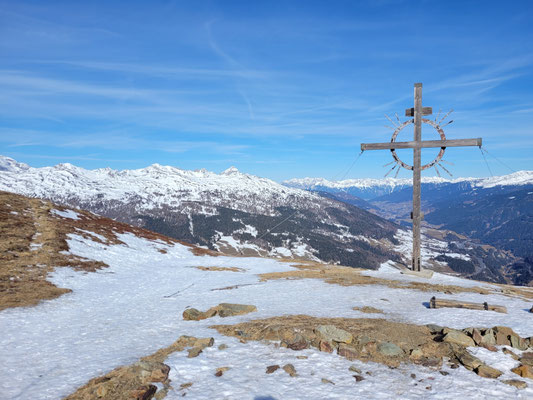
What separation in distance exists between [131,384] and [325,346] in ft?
21.0

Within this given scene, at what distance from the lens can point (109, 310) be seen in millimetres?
19125

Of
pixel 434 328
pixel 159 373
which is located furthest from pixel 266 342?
pixel 434 328

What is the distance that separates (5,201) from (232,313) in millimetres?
43512

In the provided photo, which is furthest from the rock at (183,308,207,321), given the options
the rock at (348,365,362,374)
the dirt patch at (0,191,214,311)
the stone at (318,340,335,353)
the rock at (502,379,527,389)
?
the rock at (502,379,527,389)

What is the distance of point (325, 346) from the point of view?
11.3 metres

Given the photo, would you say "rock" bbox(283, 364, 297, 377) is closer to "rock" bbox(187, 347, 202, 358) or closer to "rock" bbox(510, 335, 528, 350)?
"rock" bbox(187, 347, 202, 358)

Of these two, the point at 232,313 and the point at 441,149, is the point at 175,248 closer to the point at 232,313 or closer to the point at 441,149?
the point at 232,313

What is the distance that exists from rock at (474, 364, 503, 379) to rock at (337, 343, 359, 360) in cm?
358

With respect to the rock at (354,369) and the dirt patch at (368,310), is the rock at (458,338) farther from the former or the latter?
the dirt patch at (368,310)

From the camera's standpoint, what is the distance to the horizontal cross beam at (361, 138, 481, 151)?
23722 mm

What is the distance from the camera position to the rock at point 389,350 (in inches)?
424

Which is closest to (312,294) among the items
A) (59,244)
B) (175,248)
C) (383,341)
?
(383,341)

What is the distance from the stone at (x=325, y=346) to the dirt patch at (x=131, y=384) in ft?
15.3

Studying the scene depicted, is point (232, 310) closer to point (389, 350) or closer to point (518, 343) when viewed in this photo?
point (389, 350)
